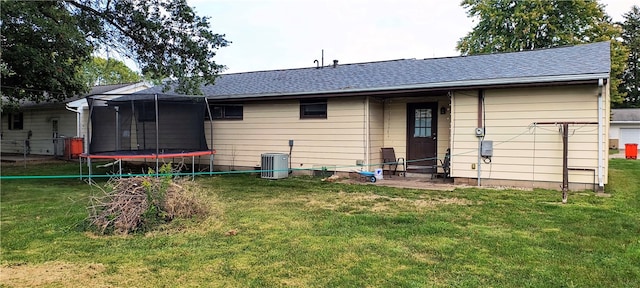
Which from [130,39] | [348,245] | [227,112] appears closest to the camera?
[348,245]

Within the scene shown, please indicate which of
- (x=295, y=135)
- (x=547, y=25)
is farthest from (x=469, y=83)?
(x=547, y=25)

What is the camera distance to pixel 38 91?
12.1 metres

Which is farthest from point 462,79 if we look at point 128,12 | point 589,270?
point 128,12

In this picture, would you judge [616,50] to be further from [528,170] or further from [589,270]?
[589,270]

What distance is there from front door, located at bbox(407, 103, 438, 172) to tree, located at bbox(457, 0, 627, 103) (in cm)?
1572

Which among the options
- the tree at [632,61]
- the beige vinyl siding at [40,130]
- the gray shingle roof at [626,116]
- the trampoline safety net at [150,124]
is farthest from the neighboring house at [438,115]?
the tree at [632,61]

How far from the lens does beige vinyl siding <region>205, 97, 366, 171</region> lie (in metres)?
8.95

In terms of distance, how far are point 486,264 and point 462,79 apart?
206 inches

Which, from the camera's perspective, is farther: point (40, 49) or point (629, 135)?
point (629, 135)

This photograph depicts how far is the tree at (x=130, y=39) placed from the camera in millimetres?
8648

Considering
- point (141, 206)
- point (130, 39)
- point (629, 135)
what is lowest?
point (141, 206)

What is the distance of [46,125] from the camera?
16.4 metres

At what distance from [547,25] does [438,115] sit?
16.9 metres

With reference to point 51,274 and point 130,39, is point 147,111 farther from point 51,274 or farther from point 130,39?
point 51,274
